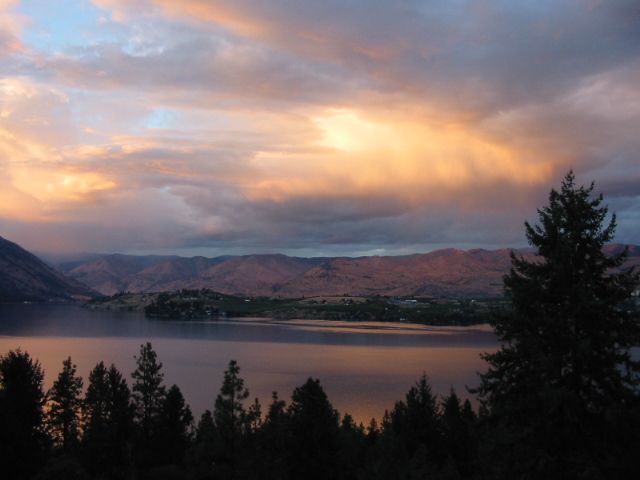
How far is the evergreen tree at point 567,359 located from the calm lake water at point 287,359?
4651 centimetres

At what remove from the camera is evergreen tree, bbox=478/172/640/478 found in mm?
15016

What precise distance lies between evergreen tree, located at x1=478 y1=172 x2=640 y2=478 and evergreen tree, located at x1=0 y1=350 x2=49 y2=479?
1898 cm

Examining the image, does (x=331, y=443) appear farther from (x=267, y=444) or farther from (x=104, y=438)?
(x=104, y=438)

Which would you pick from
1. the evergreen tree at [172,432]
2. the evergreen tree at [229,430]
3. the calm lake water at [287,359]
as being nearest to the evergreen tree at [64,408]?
the evergreen tree at [172,432]

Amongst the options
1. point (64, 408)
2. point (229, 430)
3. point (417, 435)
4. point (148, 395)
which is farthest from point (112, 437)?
point (417, 435)

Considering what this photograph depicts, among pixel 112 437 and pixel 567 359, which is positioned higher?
pixel 567 359

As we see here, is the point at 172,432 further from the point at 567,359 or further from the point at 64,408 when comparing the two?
the point at 567,359

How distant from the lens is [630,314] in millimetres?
16312

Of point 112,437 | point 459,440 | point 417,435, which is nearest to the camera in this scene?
point 112,437

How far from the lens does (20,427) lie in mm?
25047

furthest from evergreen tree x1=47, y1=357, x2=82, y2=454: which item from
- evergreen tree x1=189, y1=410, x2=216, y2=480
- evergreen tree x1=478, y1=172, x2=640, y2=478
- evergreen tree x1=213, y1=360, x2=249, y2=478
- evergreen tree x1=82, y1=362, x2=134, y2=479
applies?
evergreen tree x1=478, y1=172, x2=640, y2=478

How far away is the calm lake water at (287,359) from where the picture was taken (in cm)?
8975

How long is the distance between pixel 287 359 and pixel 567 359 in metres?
116

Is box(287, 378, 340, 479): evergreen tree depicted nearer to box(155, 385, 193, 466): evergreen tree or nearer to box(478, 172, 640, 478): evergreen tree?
box(155, 385, 193, 466): evergreen tree
